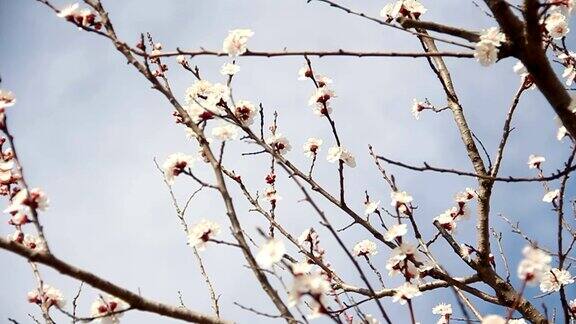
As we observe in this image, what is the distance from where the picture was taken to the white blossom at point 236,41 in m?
2.60

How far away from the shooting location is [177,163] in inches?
99.0

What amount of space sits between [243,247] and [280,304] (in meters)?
0.27

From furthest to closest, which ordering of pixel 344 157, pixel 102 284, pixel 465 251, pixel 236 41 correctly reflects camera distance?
pixel 344 157 → pixel 465 251 → pixel 236 41 → pixel 102 284

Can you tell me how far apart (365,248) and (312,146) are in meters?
0.91

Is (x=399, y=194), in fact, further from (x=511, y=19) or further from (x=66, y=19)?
(x=66, y=19)

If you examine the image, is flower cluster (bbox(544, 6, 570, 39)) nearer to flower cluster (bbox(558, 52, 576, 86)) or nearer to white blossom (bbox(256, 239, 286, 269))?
flower cluster (bbox(558, 52, 576, 86))

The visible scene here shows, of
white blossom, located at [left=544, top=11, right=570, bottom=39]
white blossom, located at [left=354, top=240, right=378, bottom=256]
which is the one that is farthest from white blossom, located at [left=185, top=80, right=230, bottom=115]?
white blossom, located at [left=544, top=11, right=570, bottom=39]

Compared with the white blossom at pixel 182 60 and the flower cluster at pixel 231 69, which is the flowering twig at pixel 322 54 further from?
the white blossom at pixel 182 60

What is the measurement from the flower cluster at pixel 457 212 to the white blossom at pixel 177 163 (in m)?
2.18

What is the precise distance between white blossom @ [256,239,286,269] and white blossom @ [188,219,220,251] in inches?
21.6

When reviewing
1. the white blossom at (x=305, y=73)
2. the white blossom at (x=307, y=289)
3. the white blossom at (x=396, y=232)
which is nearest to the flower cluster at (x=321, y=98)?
the white blossom at (x=305, y=73)

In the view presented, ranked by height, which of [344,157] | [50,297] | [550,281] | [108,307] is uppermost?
[344,157]

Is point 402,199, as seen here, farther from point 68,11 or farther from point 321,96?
point 68,11

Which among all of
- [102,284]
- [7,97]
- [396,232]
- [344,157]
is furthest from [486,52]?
[7,97]
